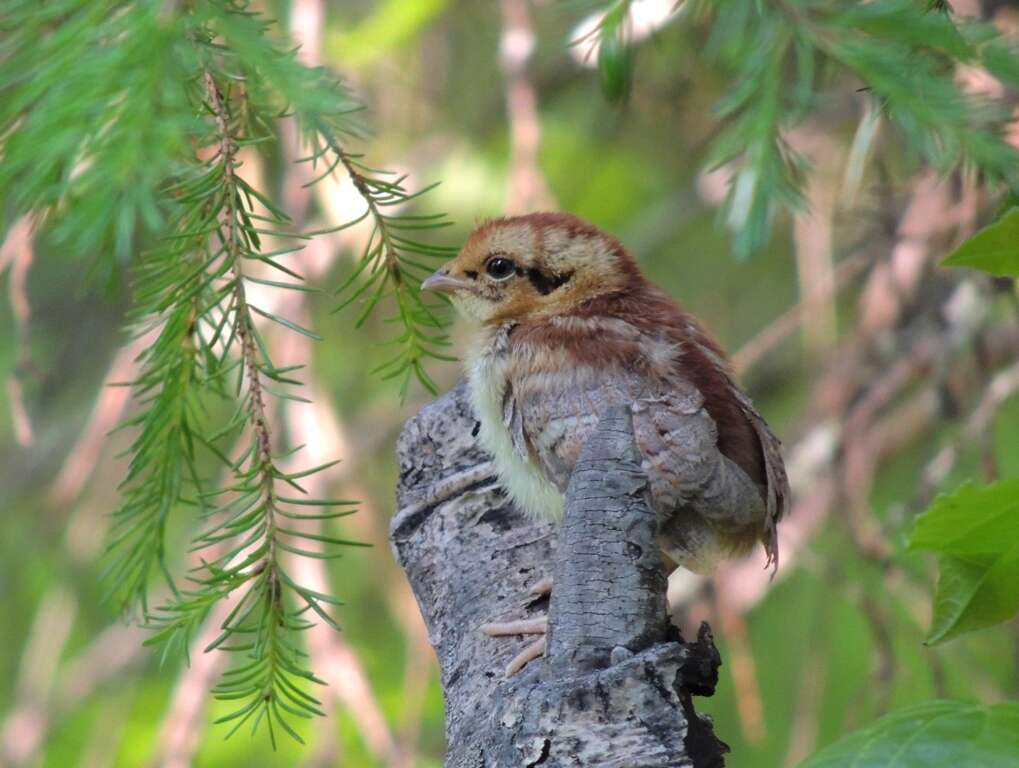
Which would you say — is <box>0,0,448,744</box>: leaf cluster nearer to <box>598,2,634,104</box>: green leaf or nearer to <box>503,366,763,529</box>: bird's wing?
<box>503,366,763,529</box>: bird's wing

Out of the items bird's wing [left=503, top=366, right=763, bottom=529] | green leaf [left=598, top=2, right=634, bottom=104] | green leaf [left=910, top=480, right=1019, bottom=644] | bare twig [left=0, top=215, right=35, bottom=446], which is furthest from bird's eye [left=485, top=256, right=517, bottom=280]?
green leaf [left=910, top=480, right=1019, bottom=644]

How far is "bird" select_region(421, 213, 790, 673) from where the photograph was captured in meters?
1.83

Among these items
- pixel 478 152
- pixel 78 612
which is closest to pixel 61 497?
pixel 78 612

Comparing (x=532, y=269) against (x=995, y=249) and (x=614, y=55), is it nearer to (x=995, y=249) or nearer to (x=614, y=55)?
(x=614, y=55)

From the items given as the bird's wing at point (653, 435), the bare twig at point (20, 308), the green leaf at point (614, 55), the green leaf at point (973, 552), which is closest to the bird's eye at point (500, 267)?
the bird's wing at point (653, 435)

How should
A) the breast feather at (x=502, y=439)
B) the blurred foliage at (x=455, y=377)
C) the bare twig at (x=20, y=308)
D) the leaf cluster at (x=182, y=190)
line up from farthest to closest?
the blurred foliage at (x=455, y=377), the bare twig at (x=20, y=308), the breast feather at (x=502, y=439), the leaf cluster at (x=182, y=190)

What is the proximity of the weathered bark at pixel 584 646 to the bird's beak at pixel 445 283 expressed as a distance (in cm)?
73

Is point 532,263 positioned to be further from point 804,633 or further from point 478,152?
point 804,633

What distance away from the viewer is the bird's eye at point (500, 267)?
8.05 feet

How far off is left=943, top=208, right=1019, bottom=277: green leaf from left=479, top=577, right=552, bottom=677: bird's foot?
2.08ft

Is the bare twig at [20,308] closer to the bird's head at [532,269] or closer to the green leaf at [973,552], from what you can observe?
the bird's head at [532,269]

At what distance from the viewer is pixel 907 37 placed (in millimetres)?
1487

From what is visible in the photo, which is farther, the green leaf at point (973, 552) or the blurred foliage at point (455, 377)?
the blurred foliage at point (455, 377)

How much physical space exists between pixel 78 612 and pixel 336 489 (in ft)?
5.38
